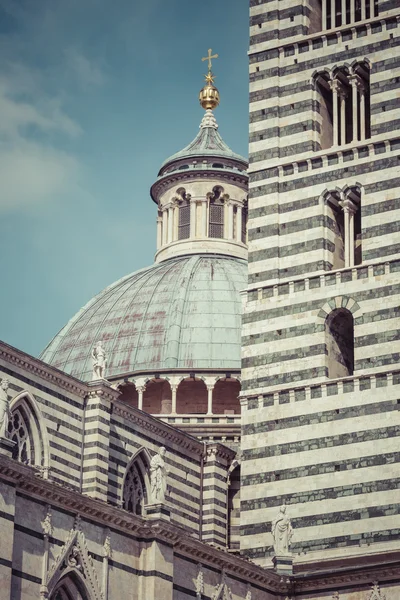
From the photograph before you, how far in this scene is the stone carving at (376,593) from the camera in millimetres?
31906

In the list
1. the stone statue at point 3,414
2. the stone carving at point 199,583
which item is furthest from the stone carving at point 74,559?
the stone carving at point 199,583

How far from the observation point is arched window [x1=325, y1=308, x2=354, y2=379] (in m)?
35.0

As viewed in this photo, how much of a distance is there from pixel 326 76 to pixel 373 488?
10060 millimetres

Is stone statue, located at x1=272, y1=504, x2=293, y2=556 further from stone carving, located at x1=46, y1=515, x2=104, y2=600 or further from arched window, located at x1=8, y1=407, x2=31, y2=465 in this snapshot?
stone carving, located at x1=46, y1=515, x2=104, y2=600

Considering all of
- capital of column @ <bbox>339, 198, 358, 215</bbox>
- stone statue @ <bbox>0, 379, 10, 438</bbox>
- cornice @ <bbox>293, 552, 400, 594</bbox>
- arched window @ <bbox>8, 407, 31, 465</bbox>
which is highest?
capital of column @ <bbox>339, 198, 358, 215</bbox>

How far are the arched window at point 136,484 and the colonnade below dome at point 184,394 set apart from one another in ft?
20.2

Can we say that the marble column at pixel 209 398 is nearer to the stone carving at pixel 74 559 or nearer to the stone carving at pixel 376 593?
the stone carving at pixel 376 593

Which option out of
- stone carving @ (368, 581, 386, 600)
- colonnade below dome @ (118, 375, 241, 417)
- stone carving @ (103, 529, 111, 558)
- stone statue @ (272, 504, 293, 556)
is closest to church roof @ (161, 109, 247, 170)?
colonnade below dome @ (118, 375, 241, 417)

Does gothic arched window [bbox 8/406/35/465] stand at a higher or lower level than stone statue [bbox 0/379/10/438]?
higher

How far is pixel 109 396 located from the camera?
37.6 metres

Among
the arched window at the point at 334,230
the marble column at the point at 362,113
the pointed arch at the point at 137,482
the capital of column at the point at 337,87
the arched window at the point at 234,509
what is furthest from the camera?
the arched window at the point at 234,509

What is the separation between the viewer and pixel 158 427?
3950 centimetres

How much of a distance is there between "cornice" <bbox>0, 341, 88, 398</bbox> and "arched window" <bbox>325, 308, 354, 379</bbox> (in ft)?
19.3

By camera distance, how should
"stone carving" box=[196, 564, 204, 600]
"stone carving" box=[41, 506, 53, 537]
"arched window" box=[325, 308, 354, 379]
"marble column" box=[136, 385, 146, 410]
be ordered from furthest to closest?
"marble column" box=[136, 385, 146, 410], "arched window" box=[325, 308, 354, 379], "stone carving" box=[196, 564, 204, 600], "stone carving" box=[41, 506, 53, 537]
